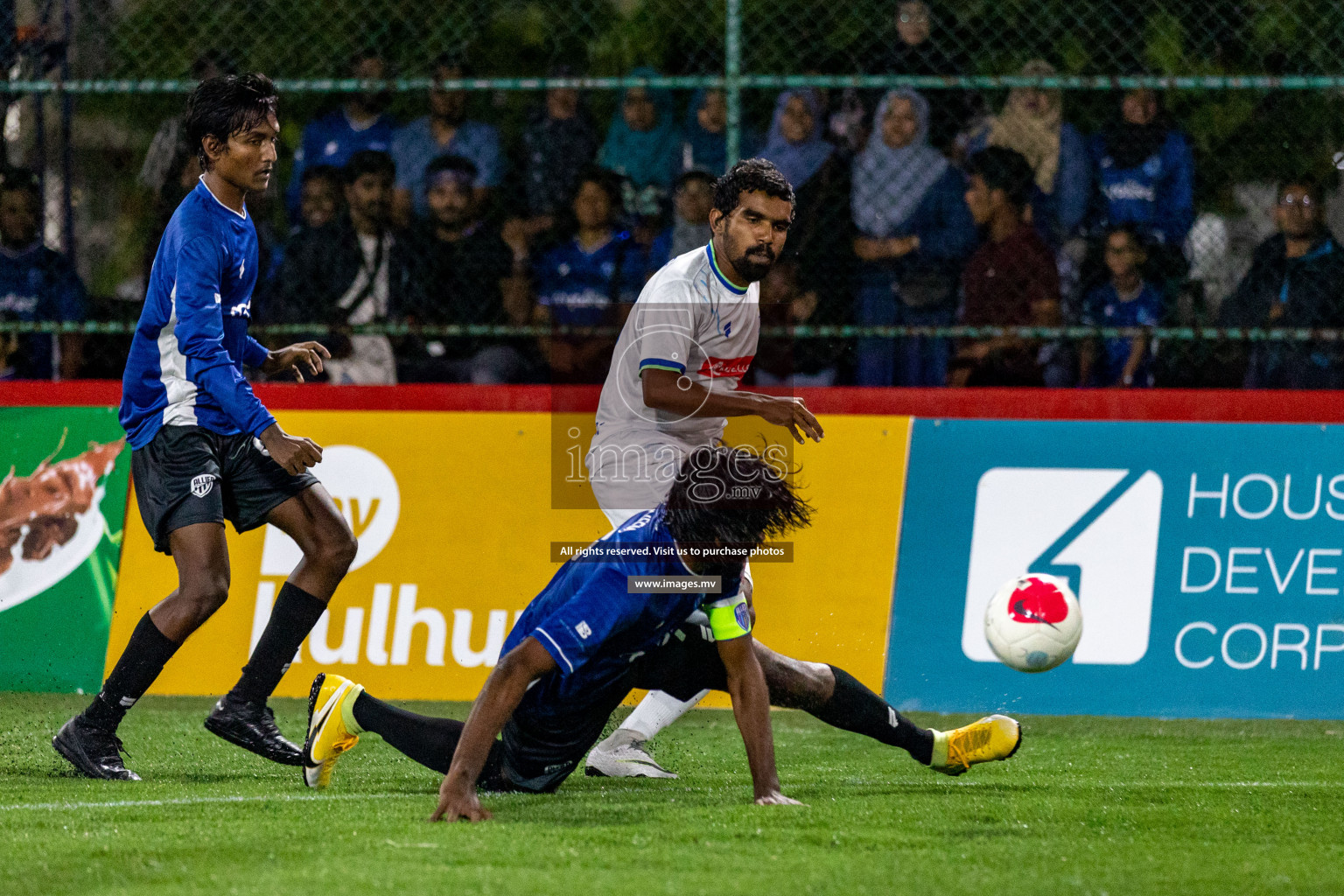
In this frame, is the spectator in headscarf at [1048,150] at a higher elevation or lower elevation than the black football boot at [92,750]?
higher

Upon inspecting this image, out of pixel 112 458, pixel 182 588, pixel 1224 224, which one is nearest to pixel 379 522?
pixel 112 458

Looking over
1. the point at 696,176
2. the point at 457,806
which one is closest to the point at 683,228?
the point at 696,176

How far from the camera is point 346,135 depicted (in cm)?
912

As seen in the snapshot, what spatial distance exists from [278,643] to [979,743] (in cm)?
235

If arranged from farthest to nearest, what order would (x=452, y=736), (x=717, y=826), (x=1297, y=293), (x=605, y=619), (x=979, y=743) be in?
1. (x=1297, y=293)
2. (x=979, y=743)
3. (x=452, y=736)
4. (x=605, y=619)
5. (x=717, y=826)

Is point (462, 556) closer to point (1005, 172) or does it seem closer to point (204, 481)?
point (204, 481)

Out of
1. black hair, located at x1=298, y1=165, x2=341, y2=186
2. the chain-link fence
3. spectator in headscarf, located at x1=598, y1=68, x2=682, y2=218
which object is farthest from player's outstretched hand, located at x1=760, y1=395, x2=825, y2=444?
black hair, located at x1=298, y1=165, x2=341, y2=186

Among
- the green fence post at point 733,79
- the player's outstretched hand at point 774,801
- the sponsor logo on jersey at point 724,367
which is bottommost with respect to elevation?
the player's outstretched hand at point 774,801

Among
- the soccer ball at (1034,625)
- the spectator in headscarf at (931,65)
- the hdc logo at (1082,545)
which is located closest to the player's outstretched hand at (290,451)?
the soccer ball at (1034,625)

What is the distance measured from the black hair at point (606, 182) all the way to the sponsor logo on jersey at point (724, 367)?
123 inches

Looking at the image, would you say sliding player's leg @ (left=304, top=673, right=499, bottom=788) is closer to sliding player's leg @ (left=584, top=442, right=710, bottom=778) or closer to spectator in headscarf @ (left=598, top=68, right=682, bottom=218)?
sliding player's leg @ (left=584, top=442, right=710, bottom=778)

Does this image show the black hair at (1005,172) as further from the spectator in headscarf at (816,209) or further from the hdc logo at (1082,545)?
the hdc logo at (1082,545)

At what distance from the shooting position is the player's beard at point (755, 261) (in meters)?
5.40

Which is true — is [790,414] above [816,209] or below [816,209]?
below
